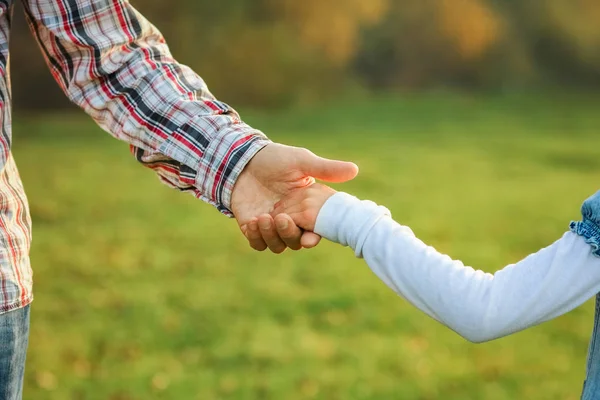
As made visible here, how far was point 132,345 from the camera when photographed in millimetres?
4281

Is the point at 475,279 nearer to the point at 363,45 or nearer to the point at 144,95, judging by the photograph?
the point at 144,95

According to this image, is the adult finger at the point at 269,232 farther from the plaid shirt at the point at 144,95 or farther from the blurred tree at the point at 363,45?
the blurred tree at the point at 363,45

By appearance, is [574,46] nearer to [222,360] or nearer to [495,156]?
[495,156]


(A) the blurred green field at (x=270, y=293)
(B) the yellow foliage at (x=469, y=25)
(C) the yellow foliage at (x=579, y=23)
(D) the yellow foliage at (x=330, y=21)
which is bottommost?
(A) the blurred green field at (x=270, y=293)

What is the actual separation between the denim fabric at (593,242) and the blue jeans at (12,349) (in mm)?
962

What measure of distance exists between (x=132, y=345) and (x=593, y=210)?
3270 mm

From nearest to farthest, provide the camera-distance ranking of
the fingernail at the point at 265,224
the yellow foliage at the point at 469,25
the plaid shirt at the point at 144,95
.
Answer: the plaid shirt at the point at 144,95 → the fingernail at the point at 265,224 → the yellow foliage at the point at 469,25

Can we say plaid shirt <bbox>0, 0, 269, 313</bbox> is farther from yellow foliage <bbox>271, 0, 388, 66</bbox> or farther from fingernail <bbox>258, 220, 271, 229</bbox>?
yellow foliage <bbox>271, 0, 388, 66</bbox>

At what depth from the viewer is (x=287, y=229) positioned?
5.87ft

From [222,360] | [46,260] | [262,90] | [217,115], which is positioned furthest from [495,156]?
[217,115]

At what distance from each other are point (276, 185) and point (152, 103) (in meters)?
0.33

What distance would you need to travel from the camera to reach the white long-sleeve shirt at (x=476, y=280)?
4.61 feet

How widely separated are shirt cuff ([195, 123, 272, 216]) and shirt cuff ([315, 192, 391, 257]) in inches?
9.2

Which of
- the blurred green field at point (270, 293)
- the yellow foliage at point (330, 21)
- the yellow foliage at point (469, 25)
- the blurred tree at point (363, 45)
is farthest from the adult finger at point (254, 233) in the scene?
the yellow foliage at point (469, 25)
